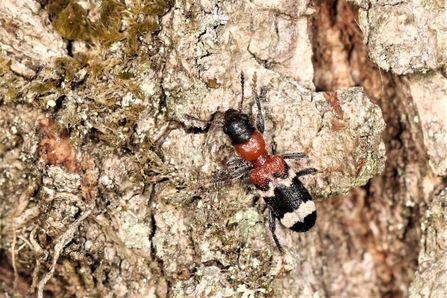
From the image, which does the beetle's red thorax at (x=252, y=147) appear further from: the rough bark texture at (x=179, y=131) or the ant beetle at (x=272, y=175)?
the rough bark texture at (x=179, y=131)

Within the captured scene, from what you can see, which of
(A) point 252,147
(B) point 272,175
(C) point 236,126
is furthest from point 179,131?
(B) point 272,175

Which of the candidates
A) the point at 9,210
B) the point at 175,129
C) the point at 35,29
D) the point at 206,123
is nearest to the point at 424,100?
the point at 206,123

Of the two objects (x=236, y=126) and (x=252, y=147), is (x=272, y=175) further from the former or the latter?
(x=236, y=126)

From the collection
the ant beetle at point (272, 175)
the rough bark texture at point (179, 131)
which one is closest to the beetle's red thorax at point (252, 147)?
the ant beetle at point (272, 175)

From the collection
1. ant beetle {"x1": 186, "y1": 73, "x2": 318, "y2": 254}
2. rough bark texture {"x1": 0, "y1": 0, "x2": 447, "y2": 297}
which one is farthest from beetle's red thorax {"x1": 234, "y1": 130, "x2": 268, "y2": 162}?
rough bark texture {"x1": 0, "y1": 0, "x2": 447, "y2": 297}

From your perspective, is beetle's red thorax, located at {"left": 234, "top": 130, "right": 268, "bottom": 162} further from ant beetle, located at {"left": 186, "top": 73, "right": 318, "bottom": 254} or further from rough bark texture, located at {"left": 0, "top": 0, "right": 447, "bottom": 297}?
rough bark texture, located at {"left": 0, "top": 0, "right": 447, "bottom": 297}
